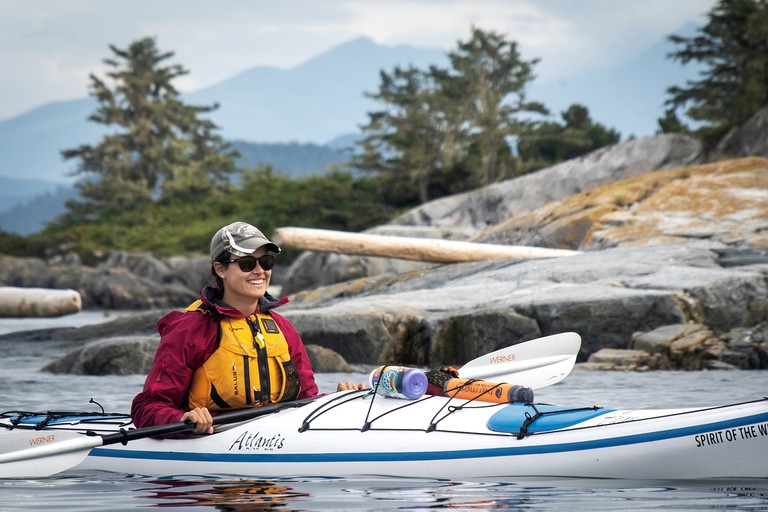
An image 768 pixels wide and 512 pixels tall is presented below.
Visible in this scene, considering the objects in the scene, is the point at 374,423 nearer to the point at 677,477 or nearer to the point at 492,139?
the point at 677,477

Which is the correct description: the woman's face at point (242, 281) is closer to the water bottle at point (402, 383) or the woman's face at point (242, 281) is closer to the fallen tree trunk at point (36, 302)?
the water bottle at point (402, 383)

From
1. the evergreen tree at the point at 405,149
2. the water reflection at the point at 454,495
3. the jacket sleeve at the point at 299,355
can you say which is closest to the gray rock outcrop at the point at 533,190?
the evergreen tree at the point at 405,149

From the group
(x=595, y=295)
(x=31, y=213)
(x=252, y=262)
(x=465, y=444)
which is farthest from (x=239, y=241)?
(x=31, y=213)

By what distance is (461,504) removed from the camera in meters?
4.24

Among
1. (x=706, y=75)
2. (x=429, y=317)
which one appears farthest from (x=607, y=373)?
(x=706, y=75)

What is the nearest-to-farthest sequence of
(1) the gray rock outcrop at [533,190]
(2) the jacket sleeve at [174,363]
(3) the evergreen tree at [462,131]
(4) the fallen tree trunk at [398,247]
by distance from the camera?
(2) the jacket sleeve at [174,363], (4) the fallen tree trunk at [398,247], (1) the gray rock outcrop at [533,190], (3) the evergreen tree at [462,131]

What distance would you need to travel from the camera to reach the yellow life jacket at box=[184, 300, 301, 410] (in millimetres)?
4910

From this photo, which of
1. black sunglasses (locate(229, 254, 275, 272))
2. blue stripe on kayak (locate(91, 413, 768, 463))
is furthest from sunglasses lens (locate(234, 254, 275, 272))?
blue stripe on kayak (locate(91, 413, 768, 463))

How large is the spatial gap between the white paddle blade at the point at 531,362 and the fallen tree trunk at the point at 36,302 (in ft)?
42.7

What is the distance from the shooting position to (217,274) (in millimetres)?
4930

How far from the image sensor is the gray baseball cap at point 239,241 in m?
4.83

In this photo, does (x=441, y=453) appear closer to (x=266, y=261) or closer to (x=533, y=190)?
(x=266, y=261)

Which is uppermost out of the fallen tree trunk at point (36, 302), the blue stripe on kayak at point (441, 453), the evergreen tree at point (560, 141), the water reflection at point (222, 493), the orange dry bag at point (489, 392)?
the evergreen tree at point (560, 141)

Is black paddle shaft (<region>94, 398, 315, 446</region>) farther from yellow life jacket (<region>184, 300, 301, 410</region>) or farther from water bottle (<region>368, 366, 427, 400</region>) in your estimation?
water bottle (<region>368, 366, 427, 400</region>)
